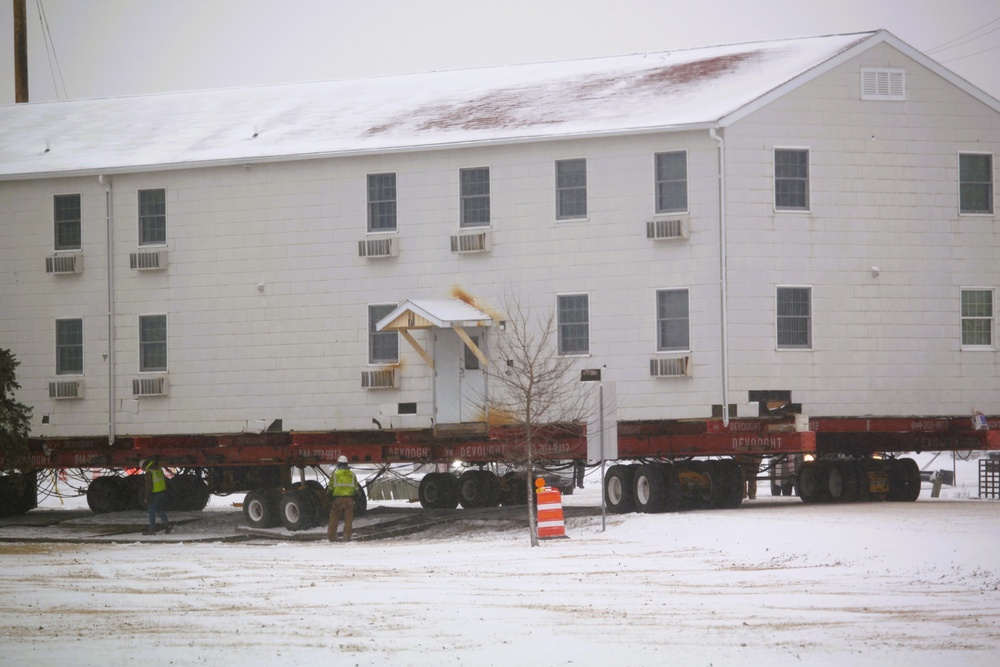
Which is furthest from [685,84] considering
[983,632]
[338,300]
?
[983,632]

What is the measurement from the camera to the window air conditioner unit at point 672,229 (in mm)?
32531

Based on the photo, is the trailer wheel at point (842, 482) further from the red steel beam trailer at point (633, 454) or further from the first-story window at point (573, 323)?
the first-story window at point (573, 323)

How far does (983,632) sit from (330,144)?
2291 cm

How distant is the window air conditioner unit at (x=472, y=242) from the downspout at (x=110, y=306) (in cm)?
899

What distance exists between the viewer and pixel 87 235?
124ft

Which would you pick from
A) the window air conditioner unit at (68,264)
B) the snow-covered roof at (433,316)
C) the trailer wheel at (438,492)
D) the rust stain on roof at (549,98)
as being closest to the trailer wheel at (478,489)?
the trailer wheel at (438,492)

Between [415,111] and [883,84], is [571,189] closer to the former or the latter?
[415,111]

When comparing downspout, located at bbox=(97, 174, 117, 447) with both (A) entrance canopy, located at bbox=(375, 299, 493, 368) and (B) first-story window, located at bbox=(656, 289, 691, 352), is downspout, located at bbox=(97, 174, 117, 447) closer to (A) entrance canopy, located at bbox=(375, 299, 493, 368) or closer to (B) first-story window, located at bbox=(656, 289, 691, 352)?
(A) entrance canopy, located at bbox=(375, 299, 493, 368)

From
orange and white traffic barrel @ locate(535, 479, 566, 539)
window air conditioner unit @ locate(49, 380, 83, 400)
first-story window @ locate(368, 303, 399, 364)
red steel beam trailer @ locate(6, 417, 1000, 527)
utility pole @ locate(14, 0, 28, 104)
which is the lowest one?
orange and white traffic barrel @ locate(535, 479, 566, 539)

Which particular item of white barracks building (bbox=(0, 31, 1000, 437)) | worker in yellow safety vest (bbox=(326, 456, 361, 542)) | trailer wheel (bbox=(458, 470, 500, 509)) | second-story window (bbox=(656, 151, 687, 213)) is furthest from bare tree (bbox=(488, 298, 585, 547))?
trailer wheel (bbox=(458, 470, 500, 509))

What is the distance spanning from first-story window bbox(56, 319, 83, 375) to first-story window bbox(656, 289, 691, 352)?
1466 cm

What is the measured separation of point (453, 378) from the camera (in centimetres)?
3481

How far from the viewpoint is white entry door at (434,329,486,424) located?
34.7m

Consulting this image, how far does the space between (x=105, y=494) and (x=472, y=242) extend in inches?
493
